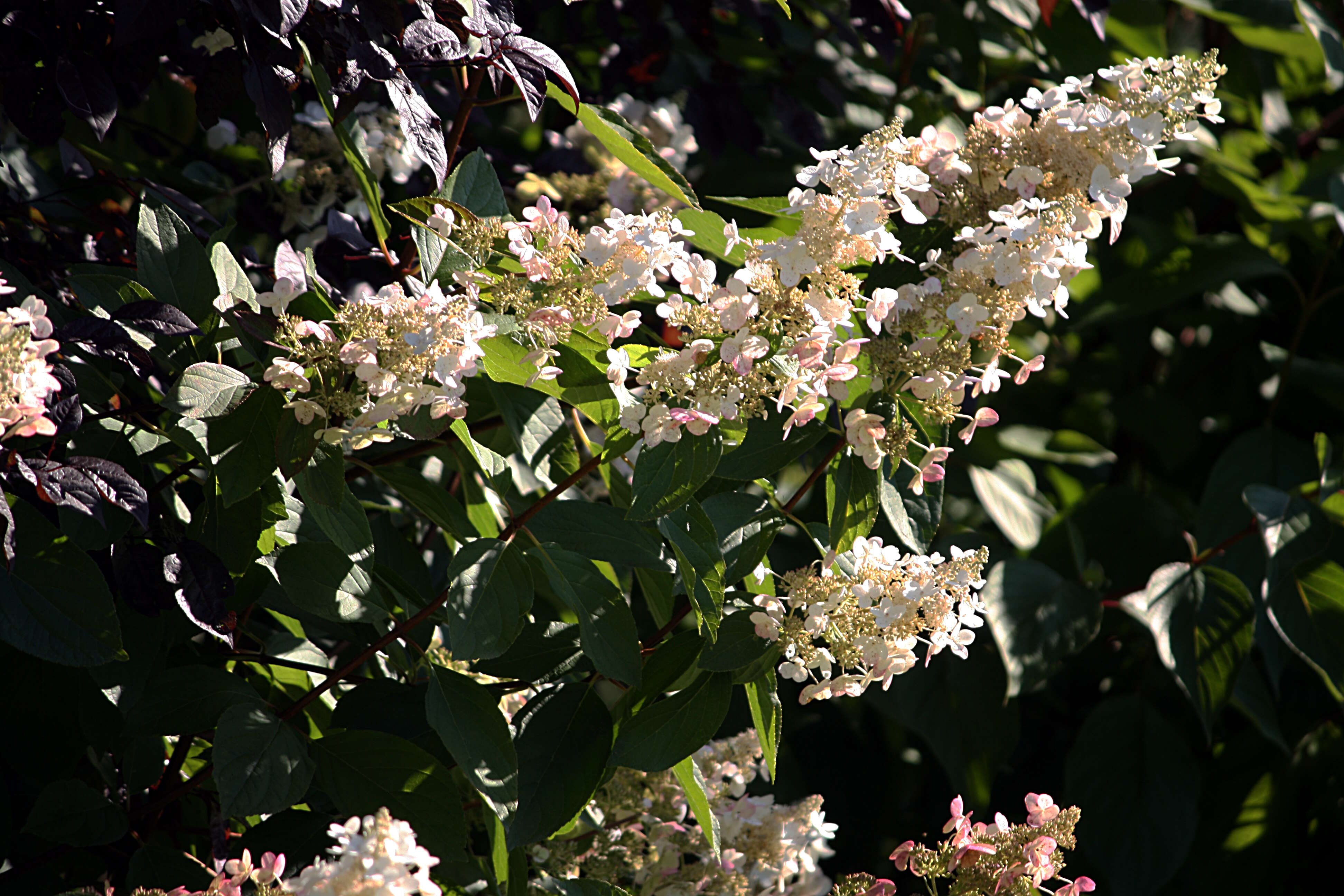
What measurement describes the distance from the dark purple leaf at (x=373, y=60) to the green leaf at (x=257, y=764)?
20.7 inches

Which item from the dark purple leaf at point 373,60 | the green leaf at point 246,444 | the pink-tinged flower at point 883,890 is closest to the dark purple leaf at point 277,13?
the dark purple leaf at point 373,60

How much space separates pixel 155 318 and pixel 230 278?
4.5 inches

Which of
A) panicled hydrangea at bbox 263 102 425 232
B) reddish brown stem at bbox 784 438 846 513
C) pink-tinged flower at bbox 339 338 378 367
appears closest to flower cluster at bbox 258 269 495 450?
pink-tinged flower at bbox 339 338 378 367

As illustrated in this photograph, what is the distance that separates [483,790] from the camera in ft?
2.83

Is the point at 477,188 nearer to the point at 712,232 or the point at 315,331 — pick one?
the point at 712,232

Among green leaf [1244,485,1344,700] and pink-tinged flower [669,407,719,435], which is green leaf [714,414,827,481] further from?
green leaf [1244,485,1344,700]

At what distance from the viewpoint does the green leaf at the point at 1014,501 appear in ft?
6.30

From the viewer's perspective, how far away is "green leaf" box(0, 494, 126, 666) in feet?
2.56

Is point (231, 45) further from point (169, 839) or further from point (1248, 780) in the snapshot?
point (1248, 780)

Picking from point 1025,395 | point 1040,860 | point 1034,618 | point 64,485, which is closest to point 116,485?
point 64,485

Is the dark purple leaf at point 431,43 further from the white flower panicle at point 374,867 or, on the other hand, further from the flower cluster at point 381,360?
the white flower panicle at point 374,867

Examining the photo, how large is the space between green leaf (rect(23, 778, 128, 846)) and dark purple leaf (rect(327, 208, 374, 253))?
568mm

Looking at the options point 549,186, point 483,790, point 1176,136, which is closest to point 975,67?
point 549,186

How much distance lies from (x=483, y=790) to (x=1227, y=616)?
45.4 inches
